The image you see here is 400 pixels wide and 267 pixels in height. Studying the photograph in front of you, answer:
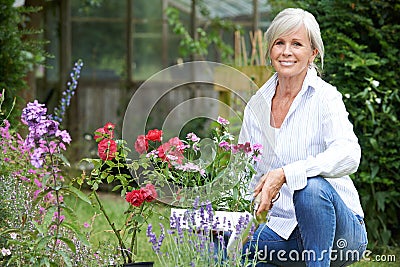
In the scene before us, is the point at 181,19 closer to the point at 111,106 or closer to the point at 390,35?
the point at 111,106

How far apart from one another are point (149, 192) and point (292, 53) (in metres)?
0.71

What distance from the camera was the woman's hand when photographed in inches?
99.0

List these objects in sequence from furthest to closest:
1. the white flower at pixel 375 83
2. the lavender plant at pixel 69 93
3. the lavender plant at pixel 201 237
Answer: the white flower at pixel 375 83 < the lavender plant at pixel 69 93 < the lavender plant at pixel 201 237

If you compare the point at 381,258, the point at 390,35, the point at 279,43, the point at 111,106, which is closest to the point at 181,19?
Result: the point at 111,106

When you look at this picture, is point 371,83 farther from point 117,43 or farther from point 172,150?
point 117,43

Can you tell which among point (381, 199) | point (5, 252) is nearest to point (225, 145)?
point (5, 252)

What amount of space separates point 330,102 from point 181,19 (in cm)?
560

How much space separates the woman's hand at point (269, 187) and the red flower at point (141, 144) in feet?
1.45

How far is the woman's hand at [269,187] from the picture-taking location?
2.52 metres

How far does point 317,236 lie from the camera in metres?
2.57

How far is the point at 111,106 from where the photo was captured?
8.16 meters

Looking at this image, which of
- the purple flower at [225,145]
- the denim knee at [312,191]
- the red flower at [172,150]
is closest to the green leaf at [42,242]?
the red flower at [172,150]

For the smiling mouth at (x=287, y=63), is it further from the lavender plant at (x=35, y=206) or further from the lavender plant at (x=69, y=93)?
the lavender plant at (x=69, y=93)

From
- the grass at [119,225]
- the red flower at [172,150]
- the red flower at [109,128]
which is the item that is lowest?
the grass at [119,225]
